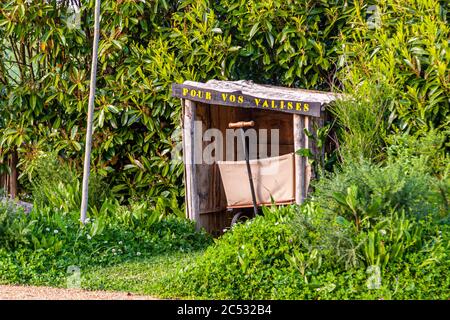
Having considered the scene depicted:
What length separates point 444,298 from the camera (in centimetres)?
696

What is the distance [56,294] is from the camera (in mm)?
7574

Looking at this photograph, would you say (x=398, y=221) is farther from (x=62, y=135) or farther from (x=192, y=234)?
(x=62, y=135)

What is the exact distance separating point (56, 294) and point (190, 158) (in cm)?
352

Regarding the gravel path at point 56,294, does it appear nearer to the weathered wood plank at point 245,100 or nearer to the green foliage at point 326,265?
the green foliage at point 326,265

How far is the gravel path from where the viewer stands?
291 inches

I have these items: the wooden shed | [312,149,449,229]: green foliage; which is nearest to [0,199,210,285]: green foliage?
the wooden shed

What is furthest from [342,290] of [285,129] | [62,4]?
[62,4]

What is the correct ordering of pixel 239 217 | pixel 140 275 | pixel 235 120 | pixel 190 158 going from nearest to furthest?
pixel 140 275
pixel 190 158
pixel 239 217
pixel 235 120

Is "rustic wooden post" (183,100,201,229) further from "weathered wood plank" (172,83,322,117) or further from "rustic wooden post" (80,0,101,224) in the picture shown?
"rustic wooden post" (80,0,101,224)

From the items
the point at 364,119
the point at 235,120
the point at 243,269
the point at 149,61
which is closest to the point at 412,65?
the point at 364,119

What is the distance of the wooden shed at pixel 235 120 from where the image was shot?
9.80 meters

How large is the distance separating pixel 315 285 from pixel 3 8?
736 centimetres

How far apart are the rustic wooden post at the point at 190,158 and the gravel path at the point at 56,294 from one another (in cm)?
321

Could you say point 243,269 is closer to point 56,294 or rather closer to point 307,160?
point 56,294
